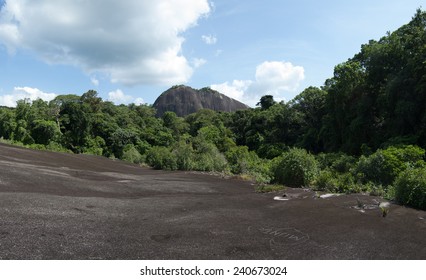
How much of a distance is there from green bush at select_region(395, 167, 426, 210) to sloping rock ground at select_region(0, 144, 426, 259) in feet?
1.88

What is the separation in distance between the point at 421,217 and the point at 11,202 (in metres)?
10.3

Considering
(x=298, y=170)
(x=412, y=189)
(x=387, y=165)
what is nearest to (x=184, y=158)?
(x=298, y=170)

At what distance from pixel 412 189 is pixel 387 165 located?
6.78m

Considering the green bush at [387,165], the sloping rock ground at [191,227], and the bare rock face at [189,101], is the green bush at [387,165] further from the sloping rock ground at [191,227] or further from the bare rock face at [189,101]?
the bare rock face at [189,101]

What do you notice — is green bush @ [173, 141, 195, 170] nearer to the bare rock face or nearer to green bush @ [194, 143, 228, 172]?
green bush @ [194, 143, 228, 172]

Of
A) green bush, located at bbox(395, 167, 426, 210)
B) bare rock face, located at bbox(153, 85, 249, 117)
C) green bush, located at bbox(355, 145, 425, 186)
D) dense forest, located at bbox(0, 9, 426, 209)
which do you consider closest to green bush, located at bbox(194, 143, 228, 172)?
dense forest, located at bbox(0, 9, 426, 209)

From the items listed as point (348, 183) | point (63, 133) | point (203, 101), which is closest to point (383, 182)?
point (348, 183)

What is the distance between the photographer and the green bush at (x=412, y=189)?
32.7ft

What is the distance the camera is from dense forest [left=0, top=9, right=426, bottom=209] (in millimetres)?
17098

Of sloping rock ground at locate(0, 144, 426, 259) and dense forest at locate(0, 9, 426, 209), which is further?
dense forest at locate(0, 9, 426, 209)

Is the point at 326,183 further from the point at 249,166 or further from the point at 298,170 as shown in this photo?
the point at 249,166

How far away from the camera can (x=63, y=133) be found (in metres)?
51.2

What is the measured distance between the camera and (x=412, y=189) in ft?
33.5
